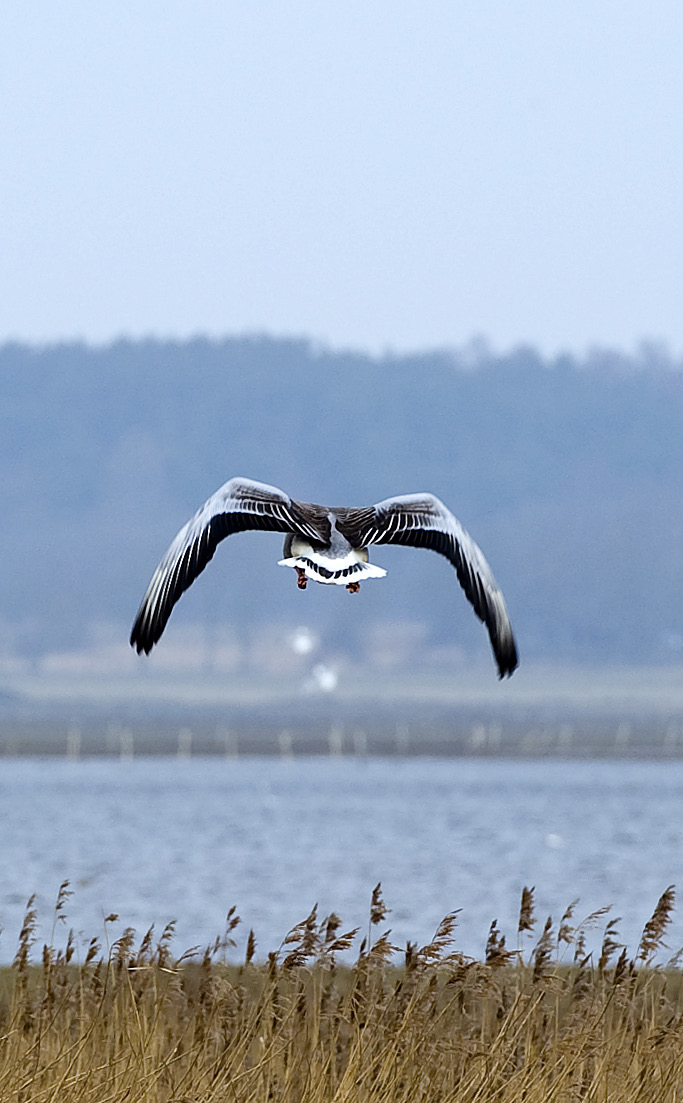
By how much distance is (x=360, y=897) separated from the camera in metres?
55.2

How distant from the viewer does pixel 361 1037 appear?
9438 millimetres

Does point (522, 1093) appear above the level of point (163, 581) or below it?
below

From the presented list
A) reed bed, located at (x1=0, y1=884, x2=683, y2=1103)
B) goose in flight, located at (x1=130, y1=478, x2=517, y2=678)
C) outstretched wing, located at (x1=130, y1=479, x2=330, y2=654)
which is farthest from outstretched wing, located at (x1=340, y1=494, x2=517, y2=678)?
reed bed, located at (x1=0, y1=884, x2=683, y2=1103)

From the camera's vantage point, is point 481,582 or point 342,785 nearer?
point 481,582

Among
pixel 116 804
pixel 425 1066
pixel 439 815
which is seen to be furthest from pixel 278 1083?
pixel 116 804

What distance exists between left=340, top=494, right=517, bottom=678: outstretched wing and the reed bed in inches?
55.3

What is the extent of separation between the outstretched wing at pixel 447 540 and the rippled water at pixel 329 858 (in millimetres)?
5237

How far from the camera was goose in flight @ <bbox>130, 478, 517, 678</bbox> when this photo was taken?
8.57m

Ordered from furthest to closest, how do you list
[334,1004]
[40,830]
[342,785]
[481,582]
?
[342,785], [40,830], [334,1004], [481,582]

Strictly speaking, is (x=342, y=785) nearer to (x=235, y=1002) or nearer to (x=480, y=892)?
(x=480, y=892)

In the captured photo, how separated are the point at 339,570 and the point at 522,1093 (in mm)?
3233

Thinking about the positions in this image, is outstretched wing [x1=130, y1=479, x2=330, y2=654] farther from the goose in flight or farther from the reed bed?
the reed bed

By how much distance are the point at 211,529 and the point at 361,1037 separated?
8.77 feet

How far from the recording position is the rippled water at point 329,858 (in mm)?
46594
